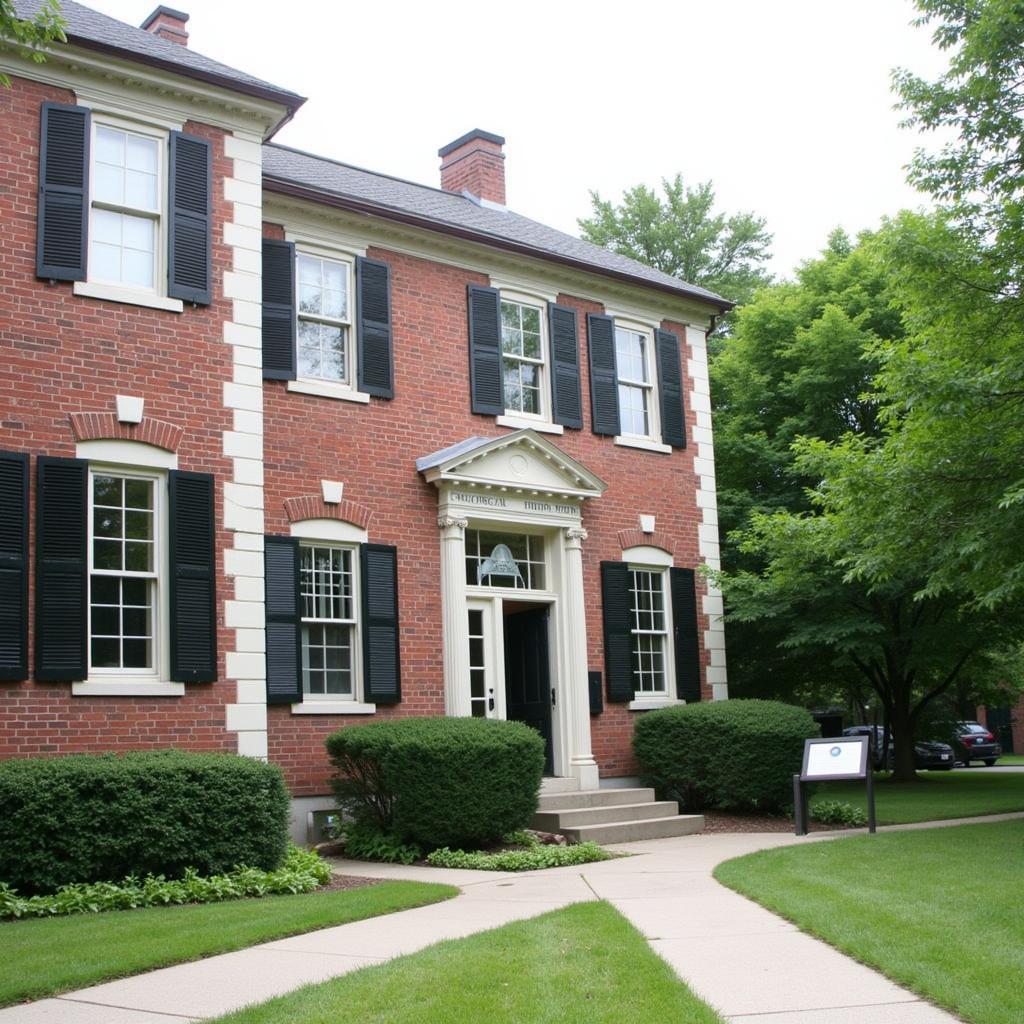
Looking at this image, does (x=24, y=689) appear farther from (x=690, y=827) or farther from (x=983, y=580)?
(x=983, y=580)

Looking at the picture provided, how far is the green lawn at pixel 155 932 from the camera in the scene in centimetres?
671

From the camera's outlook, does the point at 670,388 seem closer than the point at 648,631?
No

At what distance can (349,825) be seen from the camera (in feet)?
43.4

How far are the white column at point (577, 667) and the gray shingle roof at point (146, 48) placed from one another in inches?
260

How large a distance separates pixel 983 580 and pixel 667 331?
7358 millimetres

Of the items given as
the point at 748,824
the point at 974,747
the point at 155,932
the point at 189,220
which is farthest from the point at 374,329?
the point at 974,747

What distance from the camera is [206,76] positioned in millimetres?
12773

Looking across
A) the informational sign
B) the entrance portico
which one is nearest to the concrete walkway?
the informational sign

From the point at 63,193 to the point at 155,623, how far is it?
4237 millimetres

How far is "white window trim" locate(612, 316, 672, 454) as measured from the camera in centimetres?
1794

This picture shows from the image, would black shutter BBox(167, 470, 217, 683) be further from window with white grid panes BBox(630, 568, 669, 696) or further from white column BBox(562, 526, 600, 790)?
window with white grid panes BBox(630, 568, 669, 696)

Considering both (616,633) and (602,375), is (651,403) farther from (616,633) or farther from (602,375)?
(616,633)

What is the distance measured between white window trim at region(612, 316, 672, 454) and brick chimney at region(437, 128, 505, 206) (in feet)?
12.7

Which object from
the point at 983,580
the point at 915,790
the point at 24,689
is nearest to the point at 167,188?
the point at 24,689
